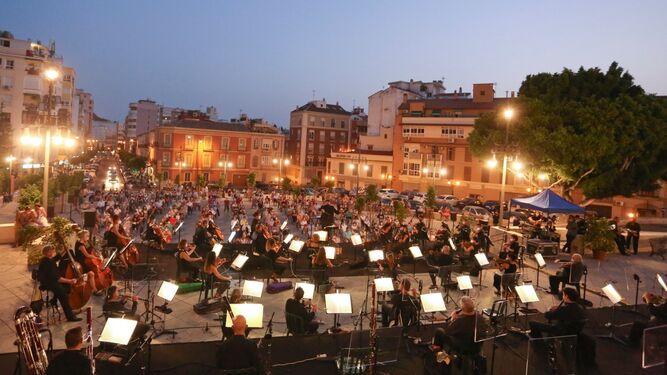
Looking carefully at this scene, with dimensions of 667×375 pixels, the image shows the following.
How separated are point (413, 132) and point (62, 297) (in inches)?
1910

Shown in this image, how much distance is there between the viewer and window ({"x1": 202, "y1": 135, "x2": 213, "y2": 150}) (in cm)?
6456

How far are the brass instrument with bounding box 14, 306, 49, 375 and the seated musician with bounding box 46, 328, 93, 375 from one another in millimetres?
948

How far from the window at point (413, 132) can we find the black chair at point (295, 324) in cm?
4703

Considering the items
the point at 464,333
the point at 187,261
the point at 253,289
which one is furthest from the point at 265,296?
the point at 464,333

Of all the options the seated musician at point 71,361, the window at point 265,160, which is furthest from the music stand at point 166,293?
the window at point 265,160

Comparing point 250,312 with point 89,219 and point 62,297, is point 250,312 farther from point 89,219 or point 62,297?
point 89,219

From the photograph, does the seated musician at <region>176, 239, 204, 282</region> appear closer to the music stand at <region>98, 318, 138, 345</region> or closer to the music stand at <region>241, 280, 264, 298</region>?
the music stand at <region>241, 280, 264, 298</region>

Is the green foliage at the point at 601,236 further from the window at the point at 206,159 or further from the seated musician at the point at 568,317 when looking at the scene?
the window at the point at 206,159

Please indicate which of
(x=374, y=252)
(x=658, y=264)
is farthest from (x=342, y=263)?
(x=658, y=264)

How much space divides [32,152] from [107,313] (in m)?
51.8

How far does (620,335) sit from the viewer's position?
32.9 ft

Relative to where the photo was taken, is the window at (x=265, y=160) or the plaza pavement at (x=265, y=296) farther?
the window at (x=265, y=160)

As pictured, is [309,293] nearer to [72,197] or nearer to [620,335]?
[620,335]

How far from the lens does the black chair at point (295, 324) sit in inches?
356
